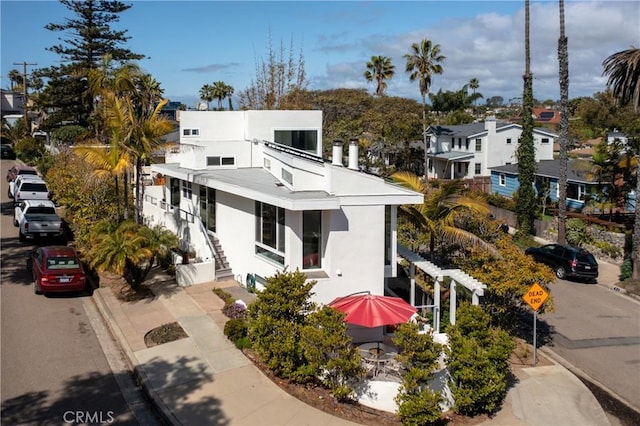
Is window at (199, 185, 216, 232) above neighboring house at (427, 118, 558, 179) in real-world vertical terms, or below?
below

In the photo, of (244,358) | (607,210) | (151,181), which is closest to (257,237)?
(244,358)

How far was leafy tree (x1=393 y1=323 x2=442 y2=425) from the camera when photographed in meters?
11.1

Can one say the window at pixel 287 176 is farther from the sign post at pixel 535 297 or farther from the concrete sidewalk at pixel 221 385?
the sign post at pixel 535 297

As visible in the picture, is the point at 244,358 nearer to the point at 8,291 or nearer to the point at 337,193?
the point at 337,193

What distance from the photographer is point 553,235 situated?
3162 cm

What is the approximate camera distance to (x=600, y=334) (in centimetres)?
1855

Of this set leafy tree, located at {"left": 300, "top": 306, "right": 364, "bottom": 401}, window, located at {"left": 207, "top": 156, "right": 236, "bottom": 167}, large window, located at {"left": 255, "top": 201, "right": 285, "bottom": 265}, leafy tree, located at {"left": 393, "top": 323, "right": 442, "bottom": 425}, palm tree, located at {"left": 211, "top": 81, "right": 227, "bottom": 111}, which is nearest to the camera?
leafy tree, located at {"left": 393, "top": 323, "right": 442, "bottom": 425}

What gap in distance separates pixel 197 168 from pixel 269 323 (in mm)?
11516

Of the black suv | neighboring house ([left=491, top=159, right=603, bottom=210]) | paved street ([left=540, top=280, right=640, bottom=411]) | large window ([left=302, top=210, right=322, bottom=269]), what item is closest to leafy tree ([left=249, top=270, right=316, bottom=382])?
large window ([left=302, top=210, right=322, bottom=269])

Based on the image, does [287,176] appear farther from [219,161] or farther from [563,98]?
[563,98]

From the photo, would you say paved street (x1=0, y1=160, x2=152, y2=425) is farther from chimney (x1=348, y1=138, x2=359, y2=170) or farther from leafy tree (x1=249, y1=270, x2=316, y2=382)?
chimney (x1=348, y1=138, x2=359, y2=170)

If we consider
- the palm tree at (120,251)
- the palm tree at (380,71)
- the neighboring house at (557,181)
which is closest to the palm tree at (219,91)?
the palm tree at (380,71)

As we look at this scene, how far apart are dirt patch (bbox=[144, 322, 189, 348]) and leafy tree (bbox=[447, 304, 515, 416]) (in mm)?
6924

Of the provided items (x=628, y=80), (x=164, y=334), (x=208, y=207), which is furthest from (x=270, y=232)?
(x=628, y=80)
